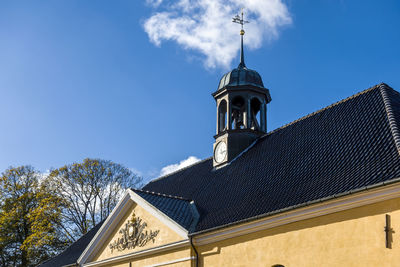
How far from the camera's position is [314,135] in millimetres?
17391

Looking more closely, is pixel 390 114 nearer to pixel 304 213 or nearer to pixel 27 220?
pixel 304 213

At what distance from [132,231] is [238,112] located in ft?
24.1

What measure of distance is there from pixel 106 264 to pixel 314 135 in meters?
9.46

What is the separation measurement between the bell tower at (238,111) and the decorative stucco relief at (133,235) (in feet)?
14.5

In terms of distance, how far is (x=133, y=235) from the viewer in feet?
62.8

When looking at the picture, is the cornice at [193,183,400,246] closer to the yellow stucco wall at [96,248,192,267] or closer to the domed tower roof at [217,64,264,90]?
the yellow stucco wall at [96,248,192,267]

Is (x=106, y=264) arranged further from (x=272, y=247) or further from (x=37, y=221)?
(x=37, y=221)

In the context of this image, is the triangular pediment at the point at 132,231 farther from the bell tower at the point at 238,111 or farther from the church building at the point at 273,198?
the bell tower at the point at 238,111

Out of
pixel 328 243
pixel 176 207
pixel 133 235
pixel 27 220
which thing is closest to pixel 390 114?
pixel 328 243

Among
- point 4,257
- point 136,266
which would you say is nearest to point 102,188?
point 4,257

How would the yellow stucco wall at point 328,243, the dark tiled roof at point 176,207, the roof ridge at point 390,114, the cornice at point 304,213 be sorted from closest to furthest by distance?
the yellow stucco wall at point 328,243 < the cornice at point 304,213 < the roof ridge at point 390,114 < the dark tiled roof at point 176,207

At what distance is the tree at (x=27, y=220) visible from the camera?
3266cm

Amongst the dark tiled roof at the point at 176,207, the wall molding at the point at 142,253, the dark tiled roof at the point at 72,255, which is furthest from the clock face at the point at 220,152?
the dark tiled roof at the point at 72,255

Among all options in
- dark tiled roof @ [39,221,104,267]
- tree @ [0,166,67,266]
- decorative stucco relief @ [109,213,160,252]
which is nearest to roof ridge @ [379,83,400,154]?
decorative stucco relief @ [109,213,160,252]
